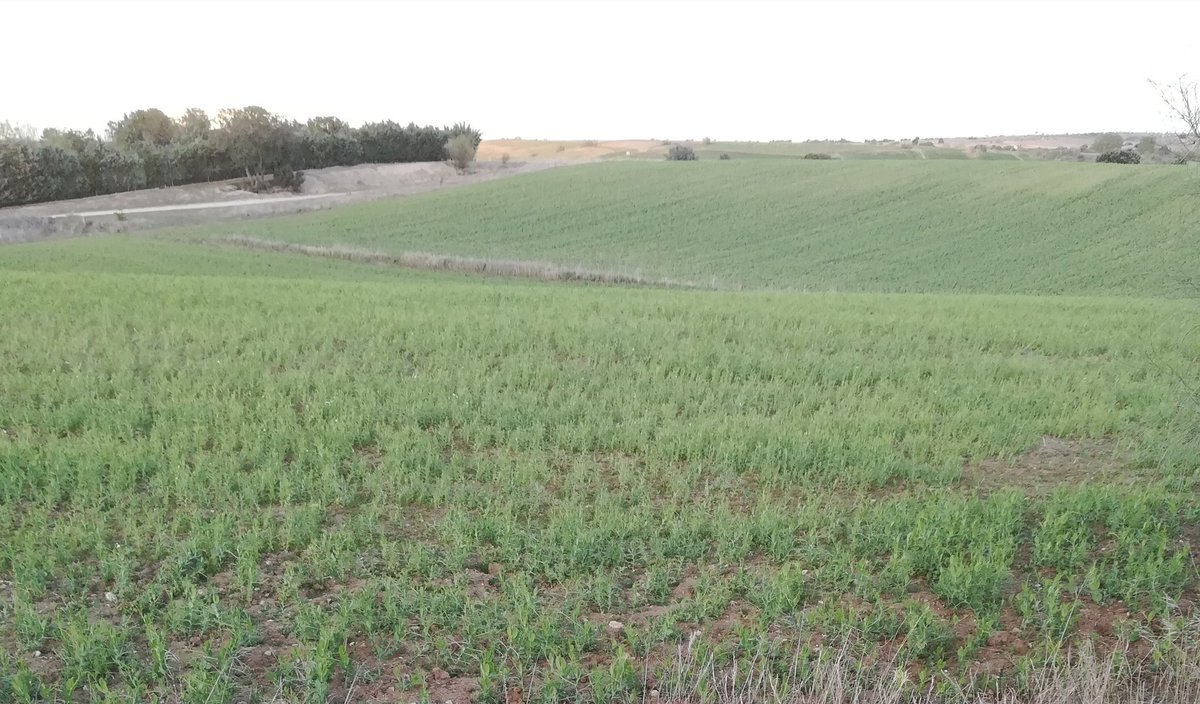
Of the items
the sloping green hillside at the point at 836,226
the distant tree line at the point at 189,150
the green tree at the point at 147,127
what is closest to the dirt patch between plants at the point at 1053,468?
the sloping green hillside at the point at 836,226

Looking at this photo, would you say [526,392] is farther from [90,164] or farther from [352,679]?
[90,164]

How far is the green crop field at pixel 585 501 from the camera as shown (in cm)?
479

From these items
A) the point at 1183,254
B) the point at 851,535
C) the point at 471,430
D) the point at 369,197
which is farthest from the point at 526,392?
the point at 369,197

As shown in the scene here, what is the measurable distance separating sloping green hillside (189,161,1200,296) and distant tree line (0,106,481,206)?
18.9m

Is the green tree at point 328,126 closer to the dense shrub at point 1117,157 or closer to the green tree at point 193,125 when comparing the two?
the green tree at point 193,125

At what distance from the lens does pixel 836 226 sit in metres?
43.4

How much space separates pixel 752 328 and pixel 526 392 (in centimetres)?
581

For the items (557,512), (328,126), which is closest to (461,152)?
(328,126)

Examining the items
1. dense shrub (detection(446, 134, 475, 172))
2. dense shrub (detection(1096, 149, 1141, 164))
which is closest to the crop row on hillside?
dense shrub (detection(1096, 149, 1141, 164))

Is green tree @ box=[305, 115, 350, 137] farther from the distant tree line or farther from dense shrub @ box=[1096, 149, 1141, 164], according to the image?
Answer: dense shrub @ box=[1096, 149, 1141, 164]

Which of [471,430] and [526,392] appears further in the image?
[526,392]

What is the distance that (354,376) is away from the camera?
10.8 metres

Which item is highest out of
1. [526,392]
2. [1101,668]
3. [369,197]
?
[369,197]

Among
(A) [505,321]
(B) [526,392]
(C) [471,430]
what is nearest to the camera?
(C) [471,430]
